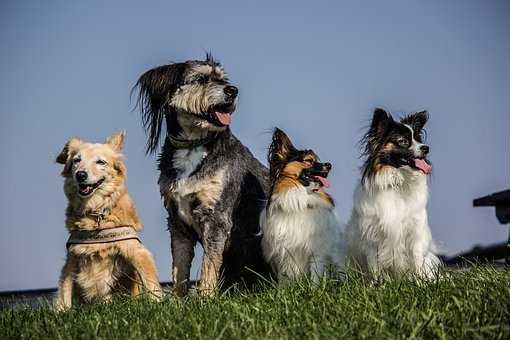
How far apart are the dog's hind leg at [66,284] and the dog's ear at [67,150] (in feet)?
3.58

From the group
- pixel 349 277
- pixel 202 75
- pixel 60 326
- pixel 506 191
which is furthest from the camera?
pixel 506 191

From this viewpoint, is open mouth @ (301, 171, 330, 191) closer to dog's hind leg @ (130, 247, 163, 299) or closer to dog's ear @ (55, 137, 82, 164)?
dog's hind leg @ (130, 247, 163, 299)

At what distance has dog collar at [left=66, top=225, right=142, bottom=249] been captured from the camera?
6512 millimetres

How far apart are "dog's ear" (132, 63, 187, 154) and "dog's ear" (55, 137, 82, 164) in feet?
2.48

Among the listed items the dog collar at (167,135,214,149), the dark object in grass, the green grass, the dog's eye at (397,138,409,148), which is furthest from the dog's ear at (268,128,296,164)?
the dark object in grass

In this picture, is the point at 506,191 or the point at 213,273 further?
the point at 506,191

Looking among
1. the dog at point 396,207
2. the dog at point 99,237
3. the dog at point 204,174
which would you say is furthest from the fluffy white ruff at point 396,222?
the dog at point 99,237

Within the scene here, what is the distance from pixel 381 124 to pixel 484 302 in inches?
103

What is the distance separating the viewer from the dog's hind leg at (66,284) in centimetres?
637

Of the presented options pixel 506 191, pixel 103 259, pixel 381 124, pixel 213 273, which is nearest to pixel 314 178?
pixel 381 124

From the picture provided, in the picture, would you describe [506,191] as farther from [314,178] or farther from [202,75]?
[202,75]

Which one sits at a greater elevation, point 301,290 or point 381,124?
point 381,124

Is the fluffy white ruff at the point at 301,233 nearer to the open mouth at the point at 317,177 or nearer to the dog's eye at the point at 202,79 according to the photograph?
the open mouth at the point at 317,177

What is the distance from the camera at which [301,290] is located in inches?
195
